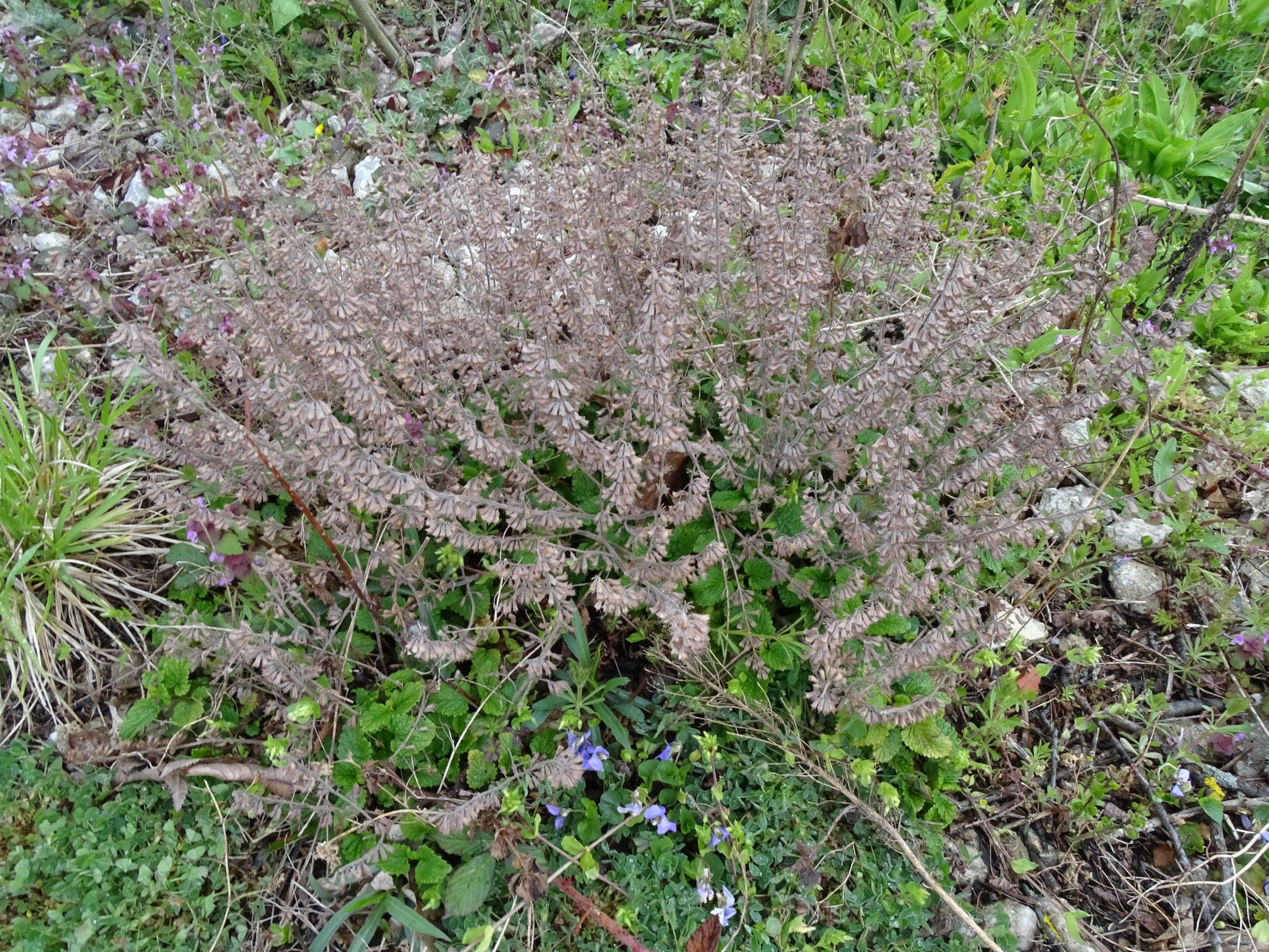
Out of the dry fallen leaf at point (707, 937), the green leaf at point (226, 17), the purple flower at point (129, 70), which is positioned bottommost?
the dry fallen leaf at point (707, 937)

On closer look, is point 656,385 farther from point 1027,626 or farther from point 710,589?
point 1027,626

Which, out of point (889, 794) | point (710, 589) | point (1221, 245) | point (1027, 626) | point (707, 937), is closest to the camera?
point (707, 937)

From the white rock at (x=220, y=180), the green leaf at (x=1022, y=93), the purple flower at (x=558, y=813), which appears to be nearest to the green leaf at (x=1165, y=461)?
the green leaf at (x=1022, y=93)

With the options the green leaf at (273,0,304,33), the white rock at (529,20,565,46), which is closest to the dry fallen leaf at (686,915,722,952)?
the white rock at (529,20,565,46)

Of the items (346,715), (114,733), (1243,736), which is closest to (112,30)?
(114,733)

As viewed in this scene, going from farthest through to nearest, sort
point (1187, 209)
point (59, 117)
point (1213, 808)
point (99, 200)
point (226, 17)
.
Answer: point (226, 17)
point (59, 117)
point (99, 200)
point (1187, 209)
point (1213, 808)

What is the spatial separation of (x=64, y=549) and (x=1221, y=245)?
4.62m

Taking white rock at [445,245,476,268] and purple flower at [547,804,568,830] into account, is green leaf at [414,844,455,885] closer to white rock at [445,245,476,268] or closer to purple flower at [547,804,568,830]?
purple flower at [547,804,568,830]

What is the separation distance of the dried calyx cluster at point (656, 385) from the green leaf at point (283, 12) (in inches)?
97.5

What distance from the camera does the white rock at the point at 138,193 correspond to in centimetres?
414

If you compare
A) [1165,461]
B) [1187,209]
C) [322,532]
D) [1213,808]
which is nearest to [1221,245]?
[1187,209]

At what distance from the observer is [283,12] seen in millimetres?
4633

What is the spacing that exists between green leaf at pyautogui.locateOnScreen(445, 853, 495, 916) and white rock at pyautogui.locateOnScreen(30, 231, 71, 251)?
3527mm

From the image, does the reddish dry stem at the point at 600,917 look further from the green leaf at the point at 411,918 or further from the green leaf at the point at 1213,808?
the green leaf at the point at 1213,808
